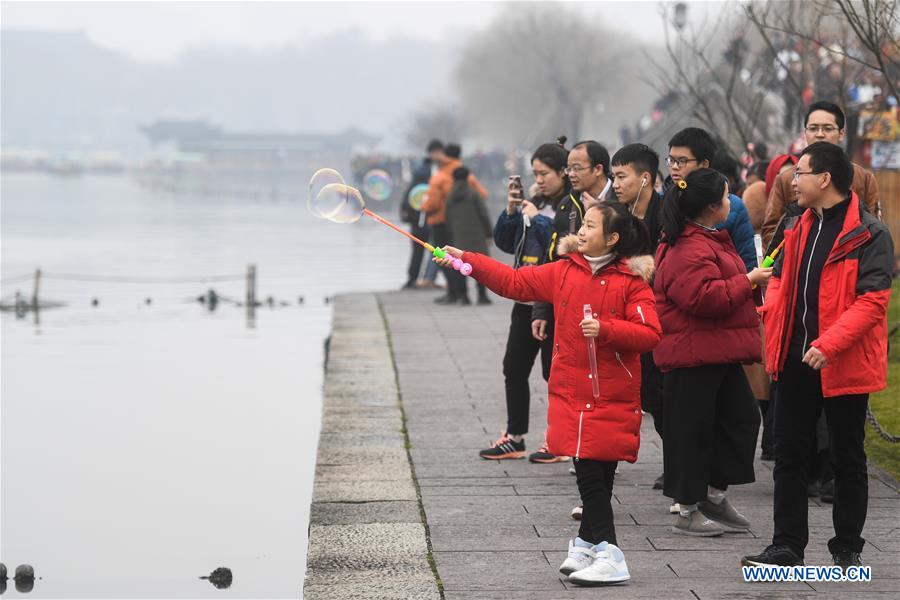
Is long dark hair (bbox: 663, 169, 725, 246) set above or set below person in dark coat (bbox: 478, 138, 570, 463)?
above

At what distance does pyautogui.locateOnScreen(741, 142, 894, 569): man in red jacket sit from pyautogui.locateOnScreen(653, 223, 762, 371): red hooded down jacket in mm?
216

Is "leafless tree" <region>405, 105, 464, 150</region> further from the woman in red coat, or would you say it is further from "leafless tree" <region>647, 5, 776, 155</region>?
the woman in red coat

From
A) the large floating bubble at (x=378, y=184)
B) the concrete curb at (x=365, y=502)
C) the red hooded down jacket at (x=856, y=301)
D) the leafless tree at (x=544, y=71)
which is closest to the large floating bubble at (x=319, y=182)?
the concrete curb at (x=365, y=502)

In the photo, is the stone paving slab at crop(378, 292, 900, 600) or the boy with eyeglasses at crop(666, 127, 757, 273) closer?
the stone paving slab at crop(378, 292, 900, 600)

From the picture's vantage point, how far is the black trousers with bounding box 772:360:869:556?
538 centimetres

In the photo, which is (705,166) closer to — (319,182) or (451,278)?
(319,182)

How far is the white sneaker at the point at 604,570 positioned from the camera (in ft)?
17.2

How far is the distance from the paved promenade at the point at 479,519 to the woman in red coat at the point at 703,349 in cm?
25

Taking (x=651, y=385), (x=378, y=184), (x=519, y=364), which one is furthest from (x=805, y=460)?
(x=378, y=184)

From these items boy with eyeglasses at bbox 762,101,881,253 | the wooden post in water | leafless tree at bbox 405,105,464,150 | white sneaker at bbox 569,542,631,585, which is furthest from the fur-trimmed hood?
leafless tree at bbox 405,105,464,150

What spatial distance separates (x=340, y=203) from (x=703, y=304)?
64.6 inches

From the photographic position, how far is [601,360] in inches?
213

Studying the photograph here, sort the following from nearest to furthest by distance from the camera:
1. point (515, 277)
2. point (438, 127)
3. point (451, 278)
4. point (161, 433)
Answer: point (515, 277) < point (161, 433) < point (451, 278) < point (438, 127)

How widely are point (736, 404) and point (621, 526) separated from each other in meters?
0.72
